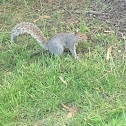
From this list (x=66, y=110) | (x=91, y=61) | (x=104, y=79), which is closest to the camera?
(x=66, y=110)

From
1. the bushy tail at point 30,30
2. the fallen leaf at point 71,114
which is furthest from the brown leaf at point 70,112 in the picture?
the bushy tail at point 30,30

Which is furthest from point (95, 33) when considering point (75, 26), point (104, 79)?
point (104, 79)

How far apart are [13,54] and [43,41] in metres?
0.36

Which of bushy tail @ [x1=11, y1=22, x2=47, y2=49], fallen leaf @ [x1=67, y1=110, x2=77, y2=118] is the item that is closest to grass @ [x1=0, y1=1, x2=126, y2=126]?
fallen leaf @ [x1=67, y1=110, x2=77, y2=118]

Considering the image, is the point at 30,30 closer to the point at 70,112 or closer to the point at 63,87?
the point at 63,87

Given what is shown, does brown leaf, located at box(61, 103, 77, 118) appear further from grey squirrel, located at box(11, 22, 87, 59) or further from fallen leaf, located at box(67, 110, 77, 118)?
grey squirrel, located at box(11, 22, 87, 59)

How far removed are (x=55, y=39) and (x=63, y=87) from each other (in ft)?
2.19

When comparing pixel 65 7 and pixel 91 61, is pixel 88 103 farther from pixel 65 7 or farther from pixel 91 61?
pixel 65 7

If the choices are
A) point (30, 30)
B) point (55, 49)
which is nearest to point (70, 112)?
point (55, 49)

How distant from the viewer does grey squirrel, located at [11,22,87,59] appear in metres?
4.20

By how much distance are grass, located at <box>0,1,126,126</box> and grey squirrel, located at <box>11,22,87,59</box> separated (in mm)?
85

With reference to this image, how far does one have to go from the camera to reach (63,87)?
377 centimetres

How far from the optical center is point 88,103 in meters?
3.57

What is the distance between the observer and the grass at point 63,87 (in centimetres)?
344
